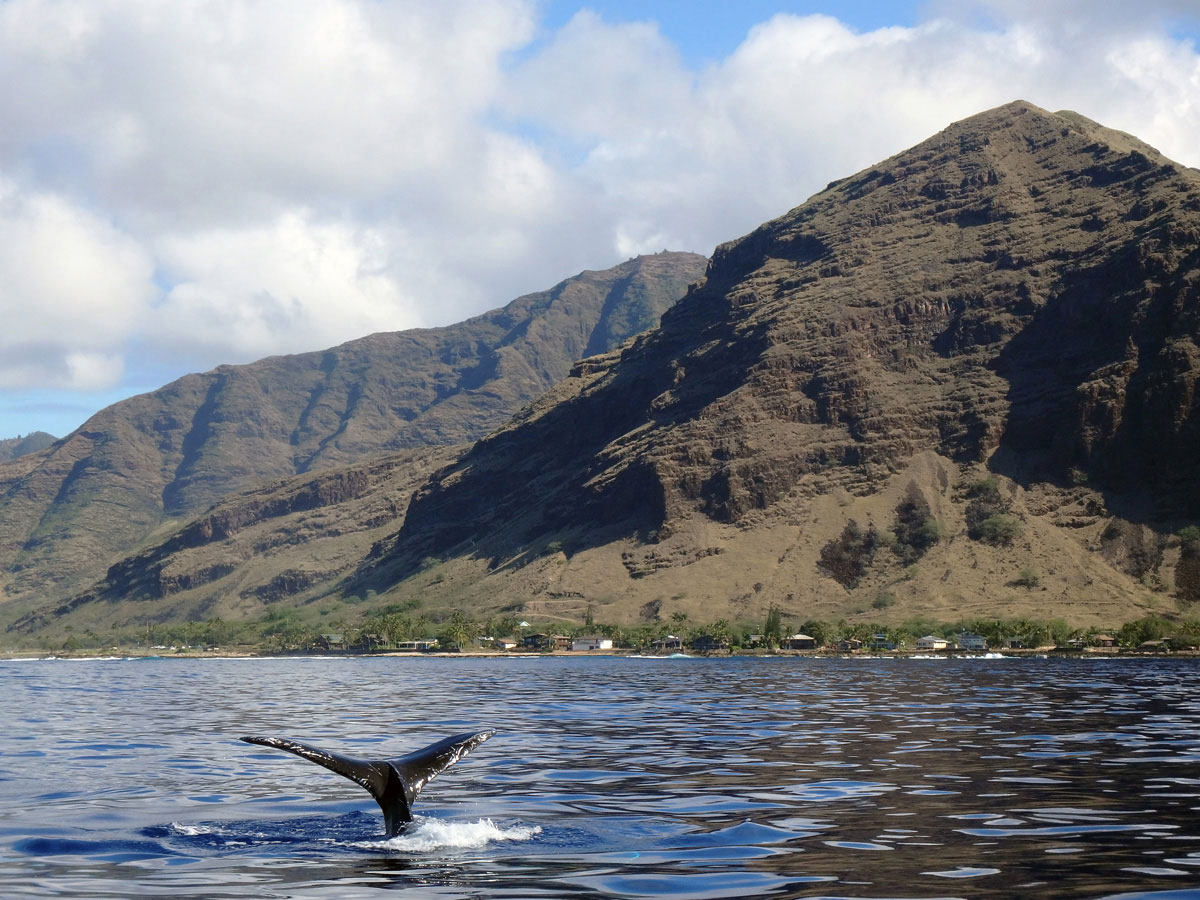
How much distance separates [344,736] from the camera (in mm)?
49281

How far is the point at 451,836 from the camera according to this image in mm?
24031

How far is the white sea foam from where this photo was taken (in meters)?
23.6

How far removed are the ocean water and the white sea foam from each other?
8 centimetres

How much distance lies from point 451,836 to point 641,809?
16.6 ft

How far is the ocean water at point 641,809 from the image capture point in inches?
778

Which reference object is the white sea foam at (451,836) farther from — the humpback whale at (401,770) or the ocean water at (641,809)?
the humpback whale at (401,770)

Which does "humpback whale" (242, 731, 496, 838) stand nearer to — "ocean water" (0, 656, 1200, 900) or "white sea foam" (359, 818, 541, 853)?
"white sea foam" (359, 818, 541, 853)

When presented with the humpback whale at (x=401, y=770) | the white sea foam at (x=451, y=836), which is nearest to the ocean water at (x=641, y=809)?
the white sea foam at (x=451, y=836)

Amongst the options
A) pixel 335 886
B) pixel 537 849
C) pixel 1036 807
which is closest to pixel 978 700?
pixel 1036 807

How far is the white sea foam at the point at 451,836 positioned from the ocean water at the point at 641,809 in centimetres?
8

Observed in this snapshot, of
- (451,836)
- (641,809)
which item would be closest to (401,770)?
(451,836)

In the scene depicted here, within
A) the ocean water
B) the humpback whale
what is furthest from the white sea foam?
the humpback whale

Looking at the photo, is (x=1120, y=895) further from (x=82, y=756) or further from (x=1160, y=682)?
(x=1160, y=682)

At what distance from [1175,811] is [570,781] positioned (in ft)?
46.8
